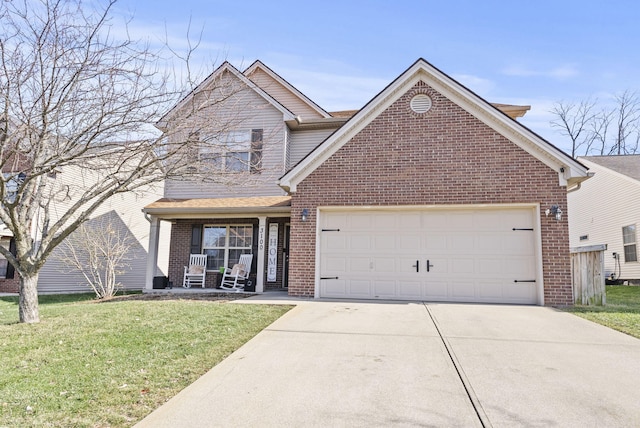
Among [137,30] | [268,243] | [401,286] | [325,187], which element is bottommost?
[401,286]

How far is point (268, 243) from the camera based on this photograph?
1279cm

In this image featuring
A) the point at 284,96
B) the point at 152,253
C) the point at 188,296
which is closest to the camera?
the point at 188,296

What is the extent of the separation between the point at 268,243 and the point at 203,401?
9358mm

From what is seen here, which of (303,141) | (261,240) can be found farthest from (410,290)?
(303,141)

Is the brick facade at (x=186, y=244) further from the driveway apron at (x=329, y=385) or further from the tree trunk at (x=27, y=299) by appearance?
the driveway apron at (x=329, y=385)

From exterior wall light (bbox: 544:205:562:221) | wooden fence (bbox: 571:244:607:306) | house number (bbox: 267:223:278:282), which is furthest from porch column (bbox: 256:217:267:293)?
wooden fence (bbox: 571:244:607:306)

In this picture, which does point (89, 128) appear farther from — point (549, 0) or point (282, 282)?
point (549, 0)

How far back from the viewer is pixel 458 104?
380 inches

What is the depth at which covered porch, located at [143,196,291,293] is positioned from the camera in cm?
1183

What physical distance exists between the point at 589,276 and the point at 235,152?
8.25m

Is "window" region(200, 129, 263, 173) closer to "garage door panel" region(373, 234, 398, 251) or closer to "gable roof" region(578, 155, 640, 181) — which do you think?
"garage door panel" region(373, 234, 398, 251)

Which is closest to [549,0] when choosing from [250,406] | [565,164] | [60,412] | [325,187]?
[565,164]

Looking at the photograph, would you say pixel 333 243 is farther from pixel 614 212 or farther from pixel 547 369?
pixel 614 212

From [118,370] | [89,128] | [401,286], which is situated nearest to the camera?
[118,370]
